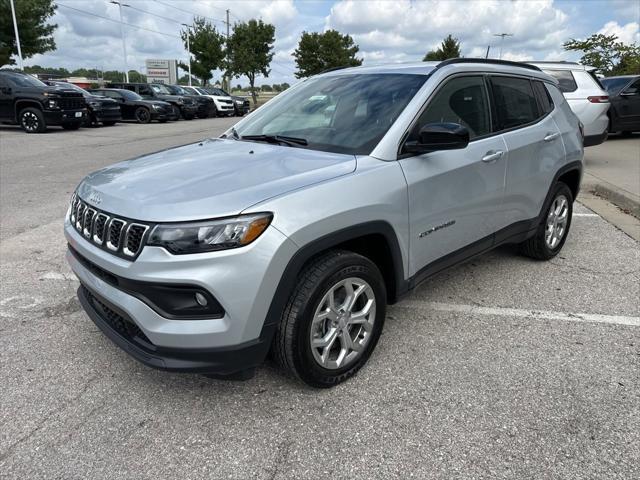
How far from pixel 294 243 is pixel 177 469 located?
1124 mm

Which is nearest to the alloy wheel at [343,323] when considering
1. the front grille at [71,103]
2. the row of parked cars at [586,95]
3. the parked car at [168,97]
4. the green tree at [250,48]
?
the row of parked cars at [586,95]

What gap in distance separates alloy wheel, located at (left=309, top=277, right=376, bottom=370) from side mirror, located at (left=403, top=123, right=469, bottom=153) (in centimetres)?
86

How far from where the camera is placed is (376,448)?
7.61ft

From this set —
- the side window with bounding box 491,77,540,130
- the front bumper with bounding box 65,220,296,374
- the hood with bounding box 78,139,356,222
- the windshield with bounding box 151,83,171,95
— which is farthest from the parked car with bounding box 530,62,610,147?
the windshield with bounding box 151,83,171,95

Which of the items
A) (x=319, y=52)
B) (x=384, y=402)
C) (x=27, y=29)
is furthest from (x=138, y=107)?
(x=319, y=52)

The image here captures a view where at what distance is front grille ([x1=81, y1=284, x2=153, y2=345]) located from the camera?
8.03 feet

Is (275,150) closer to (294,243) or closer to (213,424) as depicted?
(294,243)

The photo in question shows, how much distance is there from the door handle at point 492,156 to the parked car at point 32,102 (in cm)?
1586

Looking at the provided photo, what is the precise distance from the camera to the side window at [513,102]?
3.82 metres

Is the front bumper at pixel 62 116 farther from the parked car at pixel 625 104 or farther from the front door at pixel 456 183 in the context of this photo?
the parked car at pixel 625 104

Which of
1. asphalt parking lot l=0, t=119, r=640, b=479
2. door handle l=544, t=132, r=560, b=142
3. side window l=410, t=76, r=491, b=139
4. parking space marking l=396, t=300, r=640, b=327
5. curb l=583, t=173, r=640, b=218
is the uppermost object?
side window l=410, t=76, r=491, b=139

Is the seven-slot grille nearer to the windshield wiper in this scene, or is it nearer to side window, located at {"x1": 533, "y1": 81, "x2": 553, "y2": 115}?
the windshield wiper

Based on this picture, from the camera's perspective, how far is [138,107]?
22.6 meters

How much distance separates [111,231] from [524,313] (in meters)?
2.88
